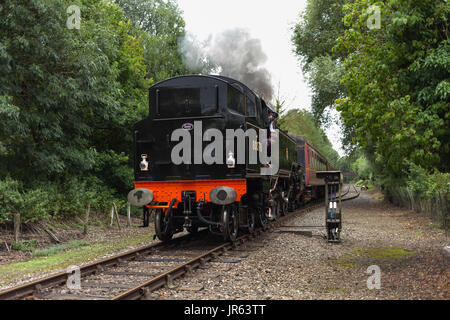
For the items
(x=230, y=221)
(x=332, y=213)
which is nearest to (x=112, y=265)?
(x=230, y=221)

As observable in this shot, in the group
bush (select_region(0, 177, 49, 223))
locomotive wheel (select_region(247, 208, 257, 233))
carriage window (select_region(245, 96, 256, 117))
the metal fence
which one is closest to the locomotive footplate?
locomotive wheel (select_region(247, 208, 257, 233))

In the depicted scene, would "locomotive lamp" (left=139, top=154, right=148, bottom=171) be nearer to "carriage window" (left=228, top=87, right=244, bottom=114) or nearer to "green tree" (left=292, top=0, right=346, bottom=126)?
"carriage window" (left=228, top=87, right=244, bottom=114)

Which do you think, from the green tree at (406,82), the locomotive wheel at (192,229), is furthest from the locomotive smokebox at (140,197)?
the green tree at (406,82)

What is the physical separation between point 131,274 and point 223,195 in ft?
8.30

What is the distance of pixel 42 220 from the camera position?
1142 centimetres

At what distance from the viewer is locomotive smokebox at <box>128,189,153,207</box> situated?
8938mm

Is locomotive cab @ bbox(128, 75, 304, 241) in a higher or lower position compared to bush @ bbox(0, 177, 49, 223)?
higher

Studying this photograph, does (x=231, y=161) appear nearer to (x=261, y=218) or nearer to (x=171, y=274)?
(x=171, y=274)

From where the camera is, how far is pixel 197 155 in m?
9.07

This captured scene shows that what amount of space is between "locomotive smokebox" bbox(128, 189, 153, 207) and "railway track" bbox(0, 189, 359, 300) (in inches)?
40.6

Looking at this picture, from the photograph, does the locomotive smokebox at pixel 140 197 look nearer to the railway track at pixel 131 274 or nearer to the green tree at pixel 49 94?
the railway track at pixel 131 274

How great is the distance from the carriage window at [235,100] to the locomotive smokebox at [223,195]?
2.03m
